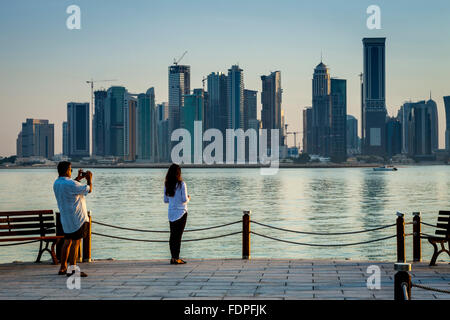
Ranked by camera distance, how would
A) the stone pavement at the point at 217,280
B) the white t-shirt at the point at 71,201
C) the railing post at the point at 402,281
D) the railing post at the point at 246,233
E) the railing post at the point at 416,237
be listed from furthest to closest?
the railing post at the point at 246,233 < the railing post at the point at 416,237 < the white t-shirt at the point at 71,201 < the stone pavement at the point at 217,280 < the railing post at the point at 402,281

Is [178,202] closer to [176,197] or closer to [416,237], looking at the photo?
[176,197]

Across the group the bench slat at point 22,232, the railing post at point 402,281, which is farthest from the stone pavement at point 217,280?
the railing post at point 402,281

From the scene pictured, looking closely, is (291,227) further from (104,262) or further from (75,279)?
(75,279)

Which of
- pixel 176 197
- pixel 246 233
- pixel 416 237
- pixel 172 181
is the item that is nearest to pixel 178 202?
pixel 176 197

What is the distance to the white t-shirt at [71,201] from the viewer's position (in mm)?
10156

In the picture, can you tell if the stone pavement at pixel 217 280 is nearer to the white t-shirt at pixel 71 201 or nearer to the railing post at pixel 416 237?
the railing post at pixel 416 237

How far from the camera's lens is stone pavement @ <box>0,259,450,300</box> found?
8883mm

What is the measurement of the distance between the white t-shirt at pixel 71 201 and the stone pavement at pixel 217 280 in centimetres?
103

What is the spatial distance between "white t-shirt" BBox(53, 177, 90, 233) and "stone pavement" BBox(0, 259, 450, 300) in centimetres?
103

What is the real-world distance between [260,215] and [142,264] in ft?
108

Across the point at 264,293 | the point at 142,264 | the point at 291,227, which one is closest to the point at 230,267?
the point at 142,264

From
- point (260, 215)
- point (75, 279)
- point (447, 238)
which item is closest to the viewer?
point (75, 279)
